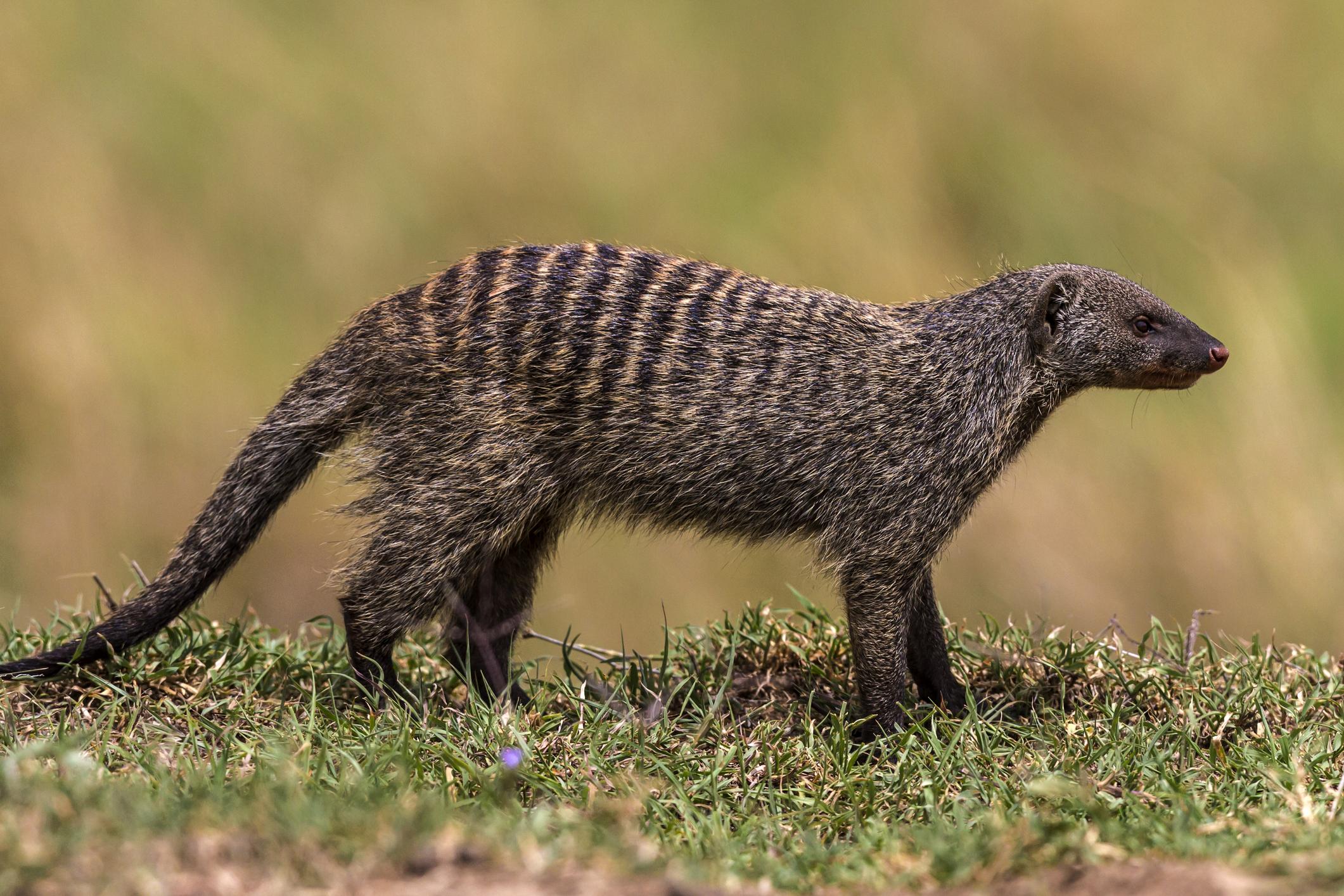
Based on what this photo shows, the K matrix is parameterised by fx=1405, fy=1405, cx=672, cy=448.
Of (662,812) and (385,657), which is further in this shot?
(385,657)

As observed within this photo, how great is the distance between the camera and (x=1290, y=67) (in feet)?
27.5

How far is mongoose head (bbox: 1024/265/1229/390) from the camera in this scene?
4.62 metres

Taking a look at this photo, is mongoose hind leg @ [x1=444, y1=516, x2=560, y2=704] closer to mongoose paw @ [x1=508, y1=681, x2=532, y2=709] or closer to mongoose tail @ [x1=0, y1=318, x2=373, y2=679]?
mongoose paw @ [x1=508, y1=681, x2=532, y2=709]

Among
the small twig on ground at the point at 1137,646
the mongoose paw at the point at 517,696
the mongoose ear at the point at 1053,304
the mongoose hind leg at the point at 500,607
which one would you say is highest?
the mongoose ear at the point at 1053,304

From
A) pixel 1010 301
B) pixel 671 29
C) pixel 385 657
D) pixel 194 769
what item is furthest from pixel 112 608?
pixel 671 29

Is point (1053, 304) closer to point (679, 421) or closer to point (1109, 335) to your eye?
point (1109, 335)

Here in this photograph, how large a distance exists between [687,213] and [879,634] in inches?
169

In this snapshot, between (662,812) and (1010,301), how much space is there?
2235 millimetres

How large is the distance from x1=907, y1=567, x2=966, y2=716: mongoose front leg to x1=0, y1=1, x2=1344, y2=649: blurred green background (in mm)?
2110

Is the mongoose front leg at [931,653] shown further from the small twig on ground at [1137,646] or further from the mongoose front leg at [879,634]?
the small twig on ground at [1137,646]

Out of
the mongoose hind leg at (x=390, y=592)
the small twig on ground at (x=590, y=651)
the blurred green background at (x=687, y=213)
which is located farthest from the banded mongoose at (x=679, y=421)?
the blurred green background at (x=687, y=213)

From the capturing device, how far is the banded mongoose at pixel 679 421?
4637 mm

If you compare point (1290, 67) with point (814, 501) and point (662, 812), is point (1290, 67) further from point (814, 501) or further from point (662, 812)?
point (662, 812)

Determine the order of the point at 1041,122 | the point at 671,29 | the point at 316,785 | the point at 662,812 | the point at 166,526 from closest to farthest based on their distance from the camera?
1. the point at 316,785
2. the point at 662,812
3. the point at 166,526
4. the point at 1041,122
5. the point at 671,29
